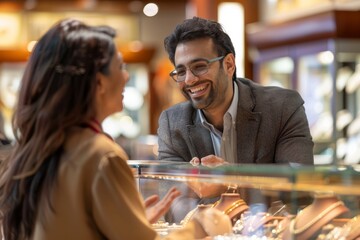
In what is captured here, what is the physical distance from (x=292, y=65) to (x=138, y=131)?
6.11 m

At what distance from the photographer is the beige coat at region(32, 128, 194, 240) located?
7.07 ft

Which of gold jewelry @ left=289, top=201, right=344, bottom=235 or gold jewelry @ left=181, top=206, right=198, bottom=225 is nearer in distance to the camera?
gold jewelry @ left=289, top=201, right=344, bottom=235

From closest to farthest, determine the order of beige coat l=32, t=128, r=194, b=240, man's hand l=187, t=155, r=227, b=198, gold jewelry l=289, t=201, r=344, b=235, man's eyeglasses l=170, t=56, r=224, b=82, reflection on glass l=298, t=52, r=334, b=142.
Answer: beige coat l=32, t=128, r=194, b=240 < gold jewelry l=289, t=201, r=344, b=235 < man's hand l=187, t=155, r=227, b=198 < man's eyeglasses l=170, t=56, r=224, b=82 < reflection on glass l=298, t=52, r=334, b=142

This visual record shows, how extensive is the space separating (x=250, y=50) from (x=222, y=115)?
7.22 m

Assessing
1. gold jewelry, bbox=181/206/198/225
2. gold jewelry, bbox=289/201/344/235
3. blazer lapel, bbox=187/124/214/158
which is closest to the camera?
gold jewelry, bbox=289/201/344/235

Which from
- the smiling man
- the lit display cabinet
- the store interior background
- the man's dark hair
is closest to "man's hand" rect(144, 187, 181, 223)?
the smiling man

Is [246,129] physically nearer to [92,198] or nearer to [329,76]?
[92,198]

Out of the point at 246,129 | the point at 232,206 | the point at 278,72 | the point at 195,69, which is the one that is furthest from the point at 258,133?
the point at 278,72

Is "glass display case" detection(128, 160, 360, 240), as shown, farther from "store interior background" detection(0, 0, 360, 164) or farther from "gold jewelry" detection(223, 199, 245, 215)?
"store interior background" detection(0, 0, 360, 164)

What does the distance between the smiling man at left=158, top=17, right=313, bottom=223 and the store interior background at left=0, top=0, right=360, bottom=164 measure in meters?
1.80

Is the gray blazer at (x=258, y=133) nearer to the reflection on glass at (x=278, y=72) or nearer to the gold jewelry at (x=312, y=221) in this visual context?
the gold jewelry at (x=312, y=221)

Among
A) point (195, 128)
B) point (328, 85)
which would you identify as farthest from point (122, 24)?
point (195, 128)

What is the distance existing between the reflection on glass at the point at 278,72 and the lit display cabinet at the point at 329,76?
38 millimetres

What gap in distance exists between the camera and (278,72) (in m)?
9.74
